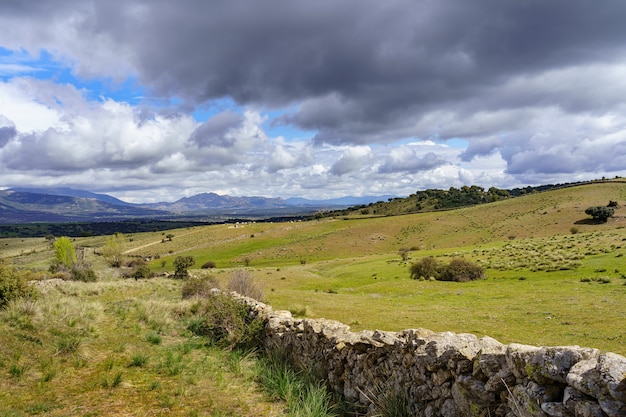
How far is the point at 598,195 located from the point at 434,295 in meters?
92.7

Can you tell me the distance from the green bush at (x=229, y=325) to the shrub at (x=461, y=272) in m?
26.4

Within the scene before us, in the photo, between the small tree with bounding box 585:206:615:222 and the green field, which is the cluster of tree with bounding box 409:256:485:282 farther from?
the small tree with bounding box 585:206:615:222

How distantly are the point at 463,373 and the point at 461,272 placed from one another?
108 feet

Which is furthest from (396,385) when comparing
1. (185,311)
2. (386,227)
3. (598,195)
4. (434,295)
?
(598,195)

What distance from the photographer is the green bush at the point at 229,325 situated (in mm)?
13234

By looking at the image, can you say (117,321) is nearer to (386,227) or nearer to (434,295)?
(434,295)

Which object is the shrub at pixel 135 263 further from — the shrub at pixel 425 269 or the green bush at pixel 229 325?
the green bush at pixel 229 325

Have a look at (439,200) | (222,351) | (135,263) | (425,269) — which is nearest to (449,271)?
(425,269)

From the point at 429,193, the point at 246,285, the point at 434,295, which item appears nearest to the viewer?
the point at 246,285

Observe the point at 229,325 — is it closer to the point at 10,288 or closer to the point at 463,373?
the point at 10,288

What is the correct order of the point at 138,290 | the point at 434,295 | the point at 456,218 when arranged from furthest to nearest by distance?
the point at 456,218
the point at 138,290
the point at 434,295

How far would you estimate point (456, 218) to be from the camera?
10344 cm

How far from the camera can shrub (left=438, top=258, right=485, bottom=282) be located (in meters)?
35.8

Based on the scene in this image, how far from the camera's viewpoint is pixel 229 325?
14.0m
